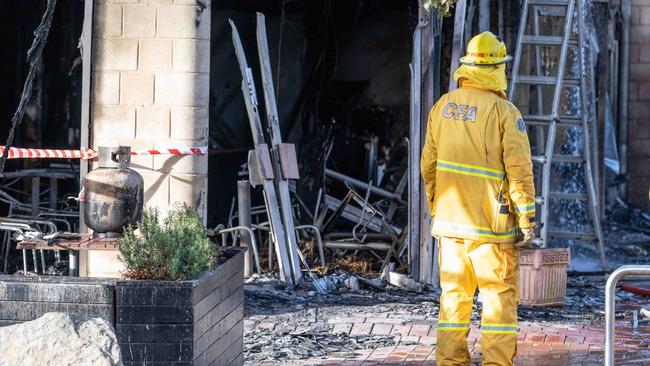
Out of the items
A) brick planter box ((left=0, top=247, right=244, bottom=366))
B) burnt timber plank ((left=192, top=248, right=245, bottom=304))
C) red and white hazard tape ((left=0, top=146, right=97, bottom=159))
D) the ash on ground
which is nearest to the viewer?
brick planter box ((left=0, top=247, right=244, bottom=366))

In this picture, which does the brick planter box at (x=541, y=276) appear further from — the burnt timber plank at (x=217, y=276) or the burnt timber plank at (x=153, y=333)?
the burnt timber plank at (x=153, y=333)

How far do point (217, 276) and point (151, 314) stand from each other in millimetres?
492

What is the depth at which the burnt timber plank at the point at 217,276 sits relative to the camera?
4.85 m

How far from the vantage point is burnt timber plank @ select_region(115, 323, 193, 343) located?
4766 mm

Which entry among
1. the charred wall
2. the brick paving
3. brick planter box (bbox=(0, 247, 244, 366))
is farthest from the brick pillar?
brick planter box (bbox=(0, 247, 244, 366))

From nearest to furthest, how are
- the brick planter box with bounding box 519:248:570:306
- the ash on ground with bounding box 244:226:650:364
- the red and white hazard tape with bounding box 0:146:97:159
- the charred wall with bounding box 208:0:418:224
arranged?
the ash on ground with bounding box 244:226:650:364 < the red and white hazard tape with bounding box 0:146:97:159 < the brick planter box with bounding box 519:248:570:306 < the charred wall with bounding box 208:0:418:224

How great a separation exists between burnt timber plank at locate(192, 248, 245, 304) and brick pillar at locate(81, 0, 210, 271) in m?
2.44

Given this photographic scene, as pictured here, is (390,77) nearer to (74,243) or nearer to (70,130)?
(70,130)

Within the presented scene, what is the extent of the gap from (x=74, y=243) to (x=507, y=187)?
2324mm

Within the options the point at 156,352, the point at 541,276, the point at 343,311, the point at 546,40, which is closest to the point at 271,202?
the point at 343,311

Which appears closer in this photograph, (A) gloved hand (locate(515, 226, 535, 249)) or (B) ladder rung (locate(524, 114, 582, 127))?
(A) gloved hand (locate(515, 226, 535, 249))

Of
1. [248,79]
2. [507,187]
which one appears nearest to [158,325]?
[507,187]

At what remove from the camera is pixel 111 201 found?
6.15 metres

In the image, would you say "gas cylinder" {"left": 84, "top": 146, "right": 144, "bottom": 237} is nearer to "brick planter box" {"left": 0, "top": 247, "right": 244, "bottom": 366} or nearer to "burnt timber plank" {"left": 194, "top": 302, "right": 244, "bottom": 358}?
"burnt timber plank" {"left": 194, "top": 302, "right": 244, "bottom": 358}
